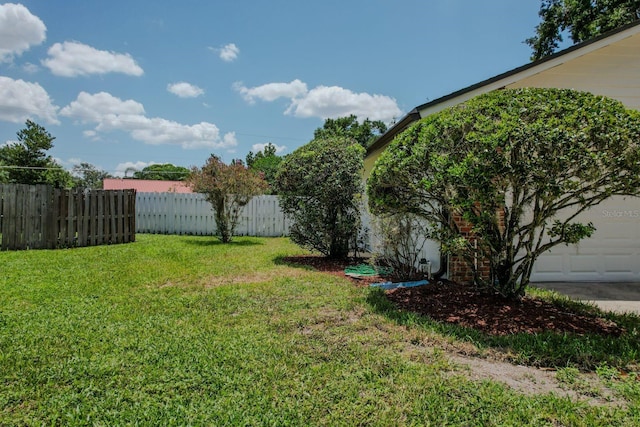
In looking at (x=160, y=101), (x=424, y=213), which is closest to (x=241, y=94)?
(x=160, y=101)

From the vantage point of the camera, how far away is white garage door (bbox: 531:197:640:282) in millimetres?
6805

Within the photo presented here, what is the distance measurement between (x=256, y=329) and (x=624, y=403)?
3.14 metres

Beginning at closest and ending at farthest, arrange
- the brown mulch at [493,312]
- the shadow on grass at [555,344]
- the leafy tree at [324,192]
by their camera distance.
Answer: the shadow on grass at [555,344] < the brown mulch at [493,312] < the leafy tree at [324,192]

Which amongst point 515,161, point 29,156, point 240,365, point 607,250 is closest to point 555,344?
point 515,161

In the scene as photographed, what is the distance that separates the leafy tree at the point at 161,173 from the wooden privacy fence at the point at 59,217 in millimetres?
43592

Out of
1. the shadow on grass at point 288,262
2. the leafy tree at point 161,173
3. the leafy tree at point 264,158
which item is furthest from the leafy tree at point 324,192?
the leafy tree at point 161,173

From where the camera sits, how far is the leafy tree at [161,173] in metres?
53.9

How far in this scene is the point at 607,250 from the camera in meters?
6.88

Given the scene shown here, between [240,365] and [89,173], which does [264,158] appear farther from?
[240,365]

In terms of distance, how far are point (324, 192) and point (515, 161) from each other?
4937 millimetres

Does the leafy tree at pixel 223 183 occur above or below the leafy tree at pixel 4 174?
below

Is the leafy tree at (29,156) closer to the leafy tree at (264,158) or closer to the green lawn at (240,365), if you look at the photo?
the leafy tree at (264,158)

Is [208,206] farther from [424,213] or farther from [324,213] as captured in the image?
[424,213]

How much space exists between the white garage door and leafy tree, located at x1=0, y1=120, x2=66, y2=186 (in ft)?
122
